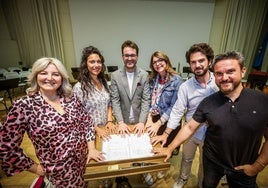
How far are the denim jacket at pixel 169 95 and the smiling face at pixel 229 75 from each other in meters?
0.74

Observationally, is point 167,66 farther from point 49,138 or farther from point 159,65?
point 49,138

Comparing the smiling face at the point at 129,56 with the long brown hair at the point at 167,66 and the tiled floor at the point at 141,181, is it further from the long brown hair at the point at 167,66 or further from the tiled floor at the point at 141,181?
the tiled floor at the point at 141,181

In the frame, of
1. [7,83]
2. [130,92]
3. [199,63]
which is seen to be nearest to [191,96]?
[199,63]

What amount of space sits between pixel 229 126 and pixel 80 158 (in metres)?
1.29

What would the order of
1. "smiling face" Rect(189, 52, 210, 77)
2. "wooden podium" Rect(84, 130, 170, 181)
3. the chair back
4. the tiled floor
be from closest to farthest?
"wooden podium" Rect(84, 130, 170, 181), "smiling face" Rect(189, 52, 210, 77), the tiled floor, the chair back

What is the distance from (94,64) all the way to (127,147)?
0.99 m

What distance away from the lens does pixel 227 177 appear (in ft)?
4.54

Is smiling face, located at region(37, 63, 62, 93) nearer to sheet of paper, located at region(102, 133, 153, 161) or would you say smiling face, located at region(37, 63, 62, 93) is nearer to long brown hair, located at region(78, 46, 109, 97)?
long brown hair, located at region(78, 46, 109, 97)

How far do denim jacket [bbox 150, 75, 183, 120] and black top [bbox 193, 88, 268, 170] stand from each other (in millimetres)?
624

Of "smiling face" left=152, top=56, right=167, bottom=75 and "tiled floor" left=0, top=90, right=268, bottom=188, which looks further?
"tiled floor" left=0, top=90, right=268, bottom=188

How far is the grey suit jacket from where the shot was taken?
6.35 ft

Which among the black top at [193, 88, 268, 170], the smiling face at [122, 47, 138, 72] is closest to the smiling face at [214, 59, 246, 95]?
the black top at [193, 88, 268, 170]

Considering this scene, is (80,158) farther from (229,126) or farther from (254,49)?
(254,49)

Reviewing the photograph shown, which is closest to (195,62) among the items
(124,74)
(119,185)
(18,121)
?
(124,74)
